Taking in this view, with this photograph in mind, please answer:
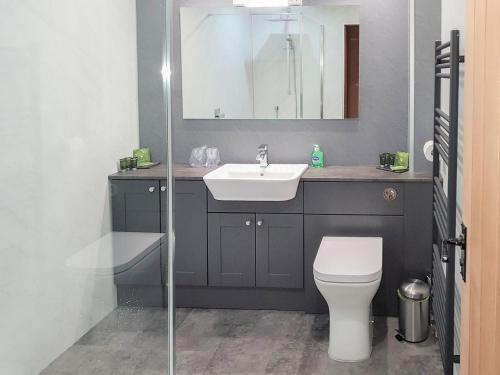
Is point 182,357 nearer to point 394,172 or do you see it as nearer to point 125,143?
point 394,172

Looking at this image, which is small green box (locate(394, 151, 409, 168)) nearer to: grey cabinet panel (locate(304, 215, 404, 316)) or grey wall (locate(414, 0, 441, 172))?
grey wall (locate(414, 0, 441, 172))

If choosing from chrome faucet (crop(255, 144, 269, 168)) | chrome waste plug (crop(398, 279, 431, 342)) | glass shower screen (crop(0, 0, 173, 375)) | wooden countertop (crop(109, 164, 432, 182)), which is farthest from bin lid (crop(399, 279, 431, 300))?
glass shower screen (crop(0, 0, 173, 375))

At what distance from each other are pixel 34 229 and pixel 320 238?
2.76m

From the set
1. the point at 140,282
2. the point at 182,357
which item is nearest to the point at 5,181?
the point at 140,282

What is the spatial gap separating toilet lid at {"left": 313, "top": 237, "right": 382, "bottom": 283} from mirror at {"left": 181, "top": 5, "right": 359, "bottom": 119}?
3.01ft

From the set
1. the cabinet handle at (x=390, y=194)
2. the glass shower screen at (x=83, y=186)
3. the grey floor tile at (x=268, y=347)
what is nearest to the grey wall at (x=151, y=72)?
the glass shower screen at (x=83, y=186)

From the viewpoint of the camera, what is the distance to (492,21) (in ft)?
5.05

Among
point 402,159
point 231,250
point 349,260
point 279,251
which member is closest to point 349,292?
point 349,260

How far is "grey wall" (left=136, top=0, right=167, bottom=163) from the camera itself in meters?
1.82

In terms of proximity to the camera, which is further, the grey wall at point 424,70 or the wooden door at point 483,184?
the grey wall at point 424,70

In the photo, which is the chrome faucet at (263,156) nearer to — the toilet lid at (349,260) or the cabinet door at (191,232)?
the cabinet door at (191,232)

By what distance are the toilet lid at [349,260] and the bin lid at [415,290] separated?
241mm

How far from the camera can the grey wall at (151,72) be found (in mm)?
1816

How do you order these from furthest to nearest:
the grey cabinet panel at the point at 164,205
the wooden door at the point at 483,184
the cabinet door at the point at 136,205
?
the grey cabinet panel at the point at 164,205 < the cabinet door at the point at 136,205 < the wooden door at the point at 483,184
